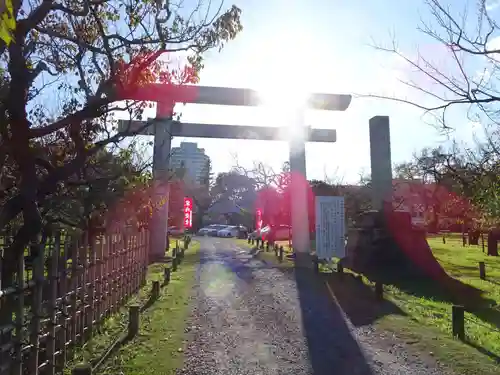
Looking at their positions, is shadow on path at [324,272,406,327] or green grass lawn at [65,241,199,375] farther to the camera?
shadow on path at [324,272,406,327]

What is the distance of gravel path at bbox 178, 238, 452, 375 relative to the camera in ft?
17.4

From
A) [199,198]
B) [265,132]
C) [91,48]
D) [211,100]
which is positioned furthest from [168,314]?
[199,198]

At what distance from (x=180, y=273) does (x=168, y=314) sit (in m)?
5.92

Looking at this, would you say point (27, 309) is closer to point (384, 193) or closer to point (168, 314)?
point (168, 314)

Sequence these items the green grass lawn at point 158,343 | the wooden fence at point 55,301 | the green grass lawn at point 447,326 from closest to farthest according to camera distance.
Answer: the wooden fence at point 55,301 < the green grass lawn at point 158,343 < the green grass lawn at point 447,326

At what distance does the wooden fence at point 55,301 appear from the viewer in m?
3.97

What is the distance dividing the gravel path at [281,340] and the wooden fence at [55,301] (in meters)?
1.38

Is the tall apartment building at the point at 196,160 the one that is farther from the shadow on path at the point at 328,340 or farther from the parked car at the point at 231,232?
the shadow on path at the point at 328,340

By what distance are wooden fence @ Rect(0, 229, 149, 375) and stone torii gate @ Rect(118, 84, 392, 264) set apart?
7.88 m

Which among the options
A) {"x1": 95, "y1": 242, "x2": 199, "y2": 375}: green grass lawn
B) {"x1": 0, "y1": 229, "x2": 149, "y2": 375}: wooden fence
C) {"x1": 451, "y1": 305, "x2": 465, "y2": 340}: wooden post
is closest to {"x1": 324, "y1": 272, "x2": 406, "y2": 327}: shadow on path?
{"x1": 451, "y1": 305, "x2": 465, "y2": 340}: wooden post

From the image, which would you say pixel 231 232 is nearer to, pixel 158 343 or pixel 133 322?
pixel 133 322

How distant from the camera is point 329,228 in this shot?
14805mm

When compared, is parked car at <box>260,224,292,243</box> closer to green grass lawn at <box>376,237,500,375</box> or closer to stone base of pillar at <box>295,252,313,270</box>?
stone base of pillar at <box>295,252,313,270</box>

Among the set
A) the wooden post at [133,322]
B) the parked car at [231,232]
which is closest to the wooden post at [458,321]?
the wooden post at [133,322]
